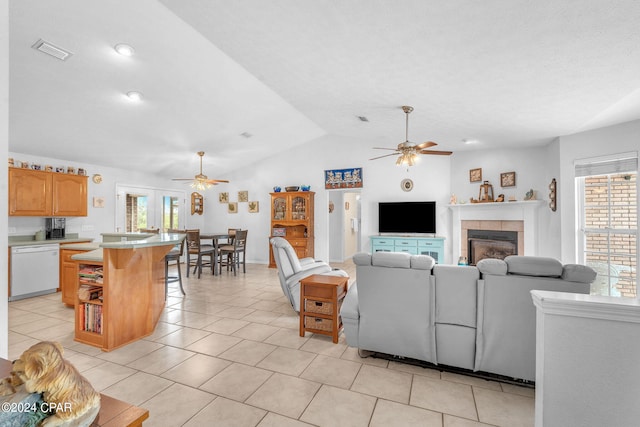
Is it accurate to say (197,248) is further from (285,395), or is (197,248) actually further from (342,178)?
(285,395)

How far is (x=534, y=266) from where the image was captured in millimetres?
2055

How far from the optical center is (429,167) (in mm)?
6320

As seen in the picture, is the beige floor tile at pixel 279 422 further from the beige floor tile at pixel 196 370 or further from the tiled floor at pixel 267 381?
the beige floor tile at pixel 196 370

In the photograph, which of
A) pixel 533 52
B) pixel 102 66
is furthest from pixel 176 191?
pixel 533 52

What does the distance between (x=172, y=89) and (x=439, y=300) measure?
3.94 m

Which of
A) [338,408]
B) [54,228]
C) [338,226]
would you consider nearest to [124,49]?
[338,408]

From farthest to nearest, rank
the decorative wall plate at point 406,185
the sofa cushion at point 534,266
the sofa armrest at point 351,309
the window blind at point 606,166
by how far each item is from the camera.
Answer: the decorative wall plate at point 406,185 < the window blind at point 606,166 < the sofa armrest at point 351,309 < the sofa cushion at point 534,266

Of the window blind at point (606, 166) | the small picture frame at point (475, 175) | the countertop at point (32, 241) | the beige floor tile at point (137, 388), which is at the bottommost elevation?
the beige floor tile at point (137, 388)

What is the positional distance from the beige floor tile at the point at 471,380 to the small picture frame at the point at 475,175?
14.7ft

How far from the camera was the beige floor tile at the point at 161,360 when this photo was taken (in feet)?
7.93

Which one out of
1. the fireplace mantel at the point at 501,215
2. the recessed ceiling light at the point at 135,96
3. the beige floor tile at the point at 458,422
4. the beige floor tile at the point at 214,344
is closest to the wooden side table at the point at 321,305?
the beige floor tile at the point at 214,344

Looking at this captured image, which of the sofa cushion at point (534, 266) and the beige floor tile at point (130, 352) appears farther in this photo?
the beige floor tile at point (130, 352)

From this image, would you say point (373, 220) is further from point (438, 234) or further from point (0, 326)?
point (0, 326)

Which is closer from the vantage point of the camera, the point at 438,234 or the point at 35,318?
the point at 35,318
